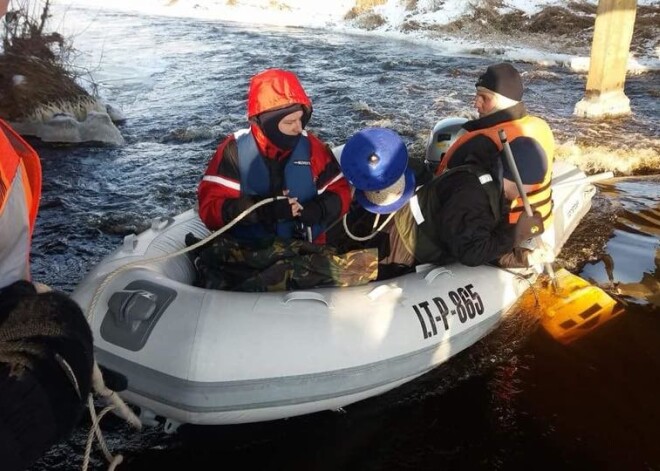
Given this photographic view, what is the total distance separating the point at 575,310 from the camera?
138 inches

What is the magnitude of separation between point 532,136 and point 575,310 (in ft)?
3.56

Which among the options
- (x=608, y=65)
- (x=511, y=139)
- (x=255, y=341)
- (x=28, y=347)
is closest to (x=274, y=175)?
(x=255, y=341)

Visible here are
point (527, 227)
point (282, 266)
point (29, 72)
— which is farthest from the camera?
point (29, 72)

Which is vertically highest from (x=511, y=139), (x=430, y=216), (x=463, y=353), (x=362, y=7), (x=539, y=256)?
(x=362, y=7)

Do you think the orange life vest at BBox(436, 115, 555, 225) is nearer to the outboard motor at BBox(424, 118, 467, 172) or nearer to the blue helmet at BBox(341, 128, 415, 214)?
the blue helmet at BBox(341, 128, 415, 214)

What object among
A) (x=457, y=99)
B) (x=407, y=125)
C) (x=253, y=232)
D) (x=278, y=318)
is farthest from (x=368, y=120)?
(x=278, y=318)

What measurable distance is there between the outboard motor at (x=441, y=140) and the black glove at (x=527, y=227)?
1.30m

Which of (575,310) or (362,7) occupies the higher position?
(362,7)

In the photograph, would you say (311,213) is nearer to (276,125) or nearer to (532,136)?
(276,125)

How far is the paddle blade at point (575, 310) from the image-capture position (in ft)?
11.4

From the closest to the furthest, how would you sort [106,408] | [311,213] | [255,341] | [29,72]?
[106,408] < [255,341] < [311,213] < [29,72]

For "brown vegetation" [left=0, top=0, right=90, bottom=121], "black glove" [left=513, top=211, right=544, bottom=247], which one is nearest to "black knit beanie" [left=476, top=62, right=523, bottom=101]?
"black glove" [left=513, top=211, right=544, bottom=247]

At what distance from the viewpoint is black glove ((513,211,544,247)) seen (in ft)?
10.7

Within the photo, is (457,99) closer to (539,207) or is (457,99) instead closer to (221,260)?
(539,207)
